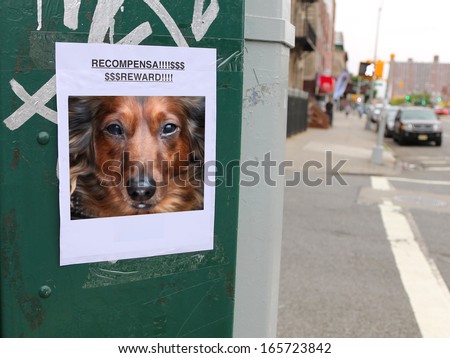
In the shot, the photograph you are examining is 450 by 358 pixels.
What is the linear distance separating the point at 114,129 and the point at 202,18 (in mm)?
478

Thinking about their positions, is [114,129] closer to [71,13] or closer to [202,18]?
[71,13]

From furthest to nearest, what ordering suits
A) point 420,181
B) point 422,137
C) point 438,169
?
1. point 422,137
2. point 438,169
3. point 420,181

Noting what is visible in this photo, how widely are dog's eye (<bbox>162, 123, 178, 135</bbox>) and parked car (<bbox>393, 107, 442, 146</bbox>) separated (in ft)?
79.1

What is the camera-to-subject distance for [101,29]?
1.68 metres

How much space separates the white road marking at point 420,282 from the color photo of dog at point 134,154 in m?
3.23

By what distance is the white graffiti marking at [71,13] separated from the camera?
5.32ft

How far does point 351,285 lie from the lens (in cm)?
546

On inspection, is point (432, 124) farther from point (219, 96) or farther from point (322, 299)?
point (219, 96)

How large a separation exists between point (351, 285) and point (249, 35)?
4.01m

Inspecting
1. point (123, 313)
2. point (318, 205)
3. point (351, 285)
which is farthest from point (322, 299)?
point (318, 205)

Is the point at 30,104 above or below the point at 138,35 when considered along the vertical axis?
below

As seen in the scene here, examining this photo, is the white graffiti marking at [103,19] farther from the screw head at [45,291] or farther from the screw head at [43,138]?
the screw head at [45,291]

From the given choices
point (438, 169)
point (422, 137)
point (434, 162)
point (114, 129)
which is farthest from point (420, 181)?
point (114, 129)

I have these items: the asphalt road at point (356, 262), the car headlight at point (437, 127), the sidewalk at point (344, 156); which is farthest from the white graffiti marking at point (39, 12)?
the car headlight at point (437, 127)
